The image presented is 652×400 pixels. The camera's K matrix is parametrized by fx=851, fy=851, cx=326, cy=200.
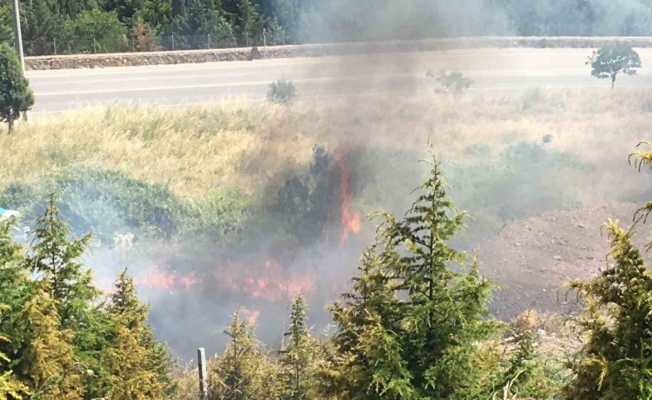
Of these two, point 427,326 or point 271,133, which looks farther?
point 271,133

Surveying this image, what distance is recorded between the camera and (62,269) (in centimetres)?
735

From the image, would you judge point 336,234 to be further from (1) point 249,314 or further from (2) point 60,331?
(2) point 60,331

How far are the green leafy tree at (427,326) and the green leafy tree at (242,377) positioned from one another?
139 inches

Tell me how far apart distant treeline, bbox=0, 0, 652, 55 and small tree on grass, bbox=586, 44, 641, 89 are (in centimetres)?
67

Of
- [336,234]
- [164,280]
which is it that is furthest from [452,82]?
[164,280]

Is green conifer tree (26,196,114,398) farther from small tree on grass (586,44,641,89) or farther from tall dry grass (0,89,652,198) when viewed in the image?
small tree on grass (586,44,641,89)

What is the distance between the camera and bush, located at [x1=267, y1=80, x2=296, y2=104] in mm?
23578

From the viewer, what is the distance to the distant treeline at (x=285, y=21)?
20.7m

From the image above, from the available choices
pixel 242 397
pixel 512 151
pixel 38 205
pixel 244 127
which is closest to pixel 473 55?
pixel 512 151

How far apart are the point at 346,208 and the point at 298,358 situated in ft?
31.5

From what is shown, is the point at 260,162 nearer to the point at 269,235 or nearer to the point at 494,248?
the point at 269,235

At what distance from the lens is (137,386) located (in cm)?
760

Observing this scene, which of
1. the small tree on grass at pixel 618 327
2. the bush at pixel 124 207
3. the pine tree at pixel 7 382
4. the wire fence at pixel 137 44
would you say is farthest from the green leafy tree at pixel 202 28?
the small tree on grass at pixel 618 327

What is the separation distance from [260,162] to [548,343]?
10043 mm
